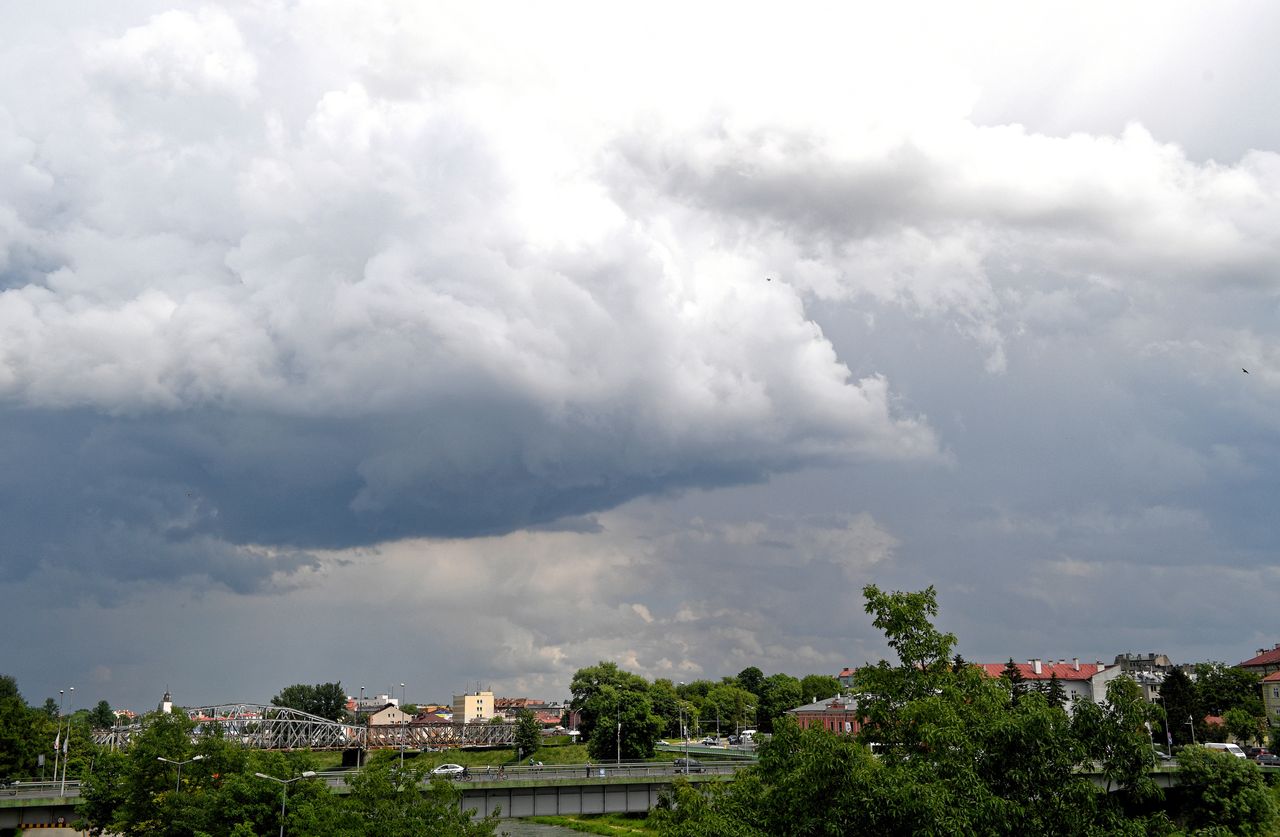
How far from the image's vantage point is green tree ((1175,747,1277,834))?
90488mm

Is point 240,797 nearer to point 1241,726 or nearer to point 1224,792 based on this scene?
point 1224,792

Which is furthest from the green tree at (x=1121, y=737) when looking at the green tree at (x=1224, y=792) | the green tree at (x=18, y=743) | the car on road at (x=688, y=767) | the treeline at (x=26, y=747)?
the green tree at (x=18, y=743)

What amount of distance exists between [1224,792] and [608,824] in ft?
224

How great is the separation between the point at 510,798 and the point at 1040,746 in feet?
240

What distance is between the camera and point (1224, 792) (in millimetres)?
93938

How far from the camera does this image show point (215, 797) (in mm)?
72688

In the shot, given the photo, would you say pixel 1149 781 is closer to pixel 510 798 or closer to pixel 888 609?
pixel 888 609

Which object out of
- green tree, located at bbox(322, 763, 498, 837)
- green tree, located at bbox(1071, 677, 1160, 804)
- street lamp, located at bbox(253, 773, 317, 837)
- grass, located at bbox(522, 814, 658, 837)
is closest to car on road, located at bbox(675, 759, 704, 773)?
grass, located at bbox(522, 814, 658, 837)

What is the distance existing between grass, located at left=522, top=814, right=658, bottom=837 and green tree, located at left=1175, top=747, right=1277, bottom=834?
2162 inches

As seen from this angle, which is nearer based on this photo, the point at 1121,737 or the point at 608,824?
the point at 1121,737

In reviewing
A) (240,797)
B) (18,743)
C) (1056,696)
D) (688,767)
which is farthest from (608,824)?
(18,743)

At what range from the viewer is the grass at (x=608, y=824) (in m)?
118

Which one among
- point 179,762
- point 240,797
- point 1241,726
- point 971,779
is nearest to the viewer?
point 971,779

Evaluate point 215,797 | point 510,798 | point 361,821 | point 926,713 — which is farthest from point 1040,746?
point 510,798
